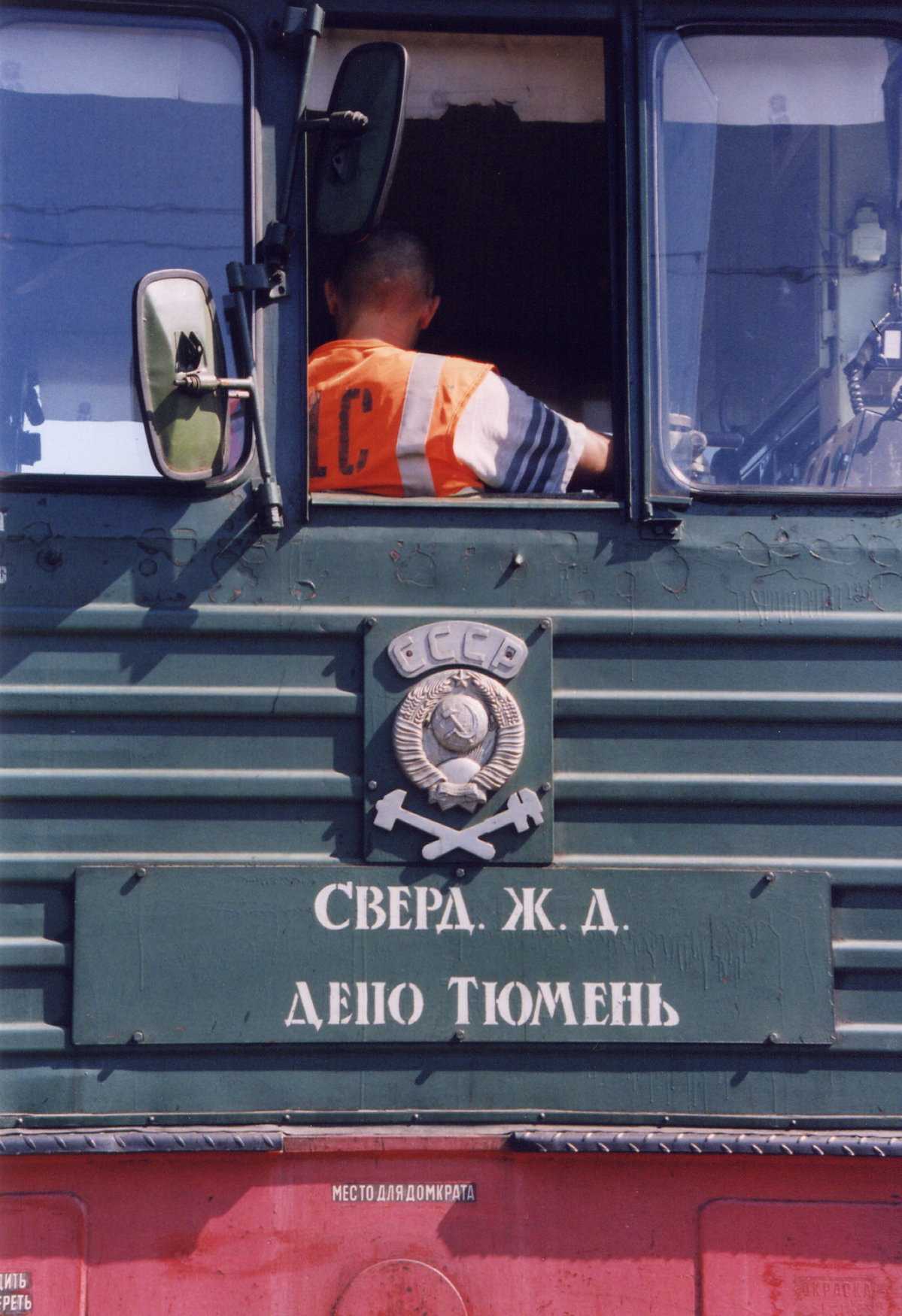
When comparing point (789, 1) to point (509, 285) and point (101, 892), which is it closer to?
point (509, 285)

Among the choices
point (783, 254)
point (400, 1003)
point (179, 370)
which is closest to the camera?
point (179, 370)


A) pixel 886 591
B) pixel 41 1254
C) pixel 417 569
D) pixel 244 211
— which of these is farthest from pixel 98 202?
pixel 41 1254

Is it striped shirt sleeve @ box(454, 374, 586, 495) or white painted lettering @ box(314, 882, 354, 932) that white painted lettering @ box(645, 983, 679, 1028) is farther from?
striped shirt sleeve @ box(454, 374, 586, 495)

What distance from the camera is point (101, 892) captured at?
257 cm

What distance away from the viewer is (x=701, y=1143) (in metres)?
2.53

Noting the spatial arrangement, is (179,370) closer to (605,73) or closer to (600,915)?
(605,73)

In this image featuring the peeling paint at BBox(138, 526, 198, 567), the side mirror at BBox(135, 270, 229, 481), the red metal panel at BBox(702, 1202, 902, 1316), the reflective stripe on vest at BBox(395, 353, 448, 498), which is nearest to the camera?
the side mirror at BBox(135, 270, 229, 481)

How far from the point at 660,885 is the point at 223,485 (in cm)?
112

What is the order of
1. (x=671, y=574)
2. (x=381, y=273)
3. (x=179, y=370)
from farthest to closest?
1. (x=381, y=273)
2. (x=671, y=574)
3. (x=179, y=370)

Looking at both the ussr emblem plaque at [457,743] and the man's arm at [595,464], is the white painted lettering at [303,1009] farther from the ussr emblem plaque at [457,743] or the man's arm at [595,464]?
the man's arm at [595,464]

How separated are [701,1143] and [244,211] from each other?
6.44 feet

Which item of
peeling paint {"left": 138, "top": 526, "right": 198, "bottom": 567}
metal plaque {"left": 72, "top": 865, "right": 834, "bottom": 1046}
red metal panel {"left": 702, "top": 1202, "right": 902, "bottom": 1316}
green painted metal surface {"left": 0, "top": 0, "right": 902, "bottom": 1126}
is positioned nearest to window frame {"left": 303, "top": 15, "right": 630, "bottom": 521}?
green painted metal surface {"left": 0, "top": 0, "right": 902, "bottom": 1126}

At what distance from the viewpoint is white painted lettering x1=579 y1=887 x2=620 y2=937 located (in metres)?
2.60

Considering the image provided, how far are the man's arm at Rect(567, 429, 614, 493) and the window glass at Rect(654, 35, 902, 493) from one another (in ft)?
0.53
